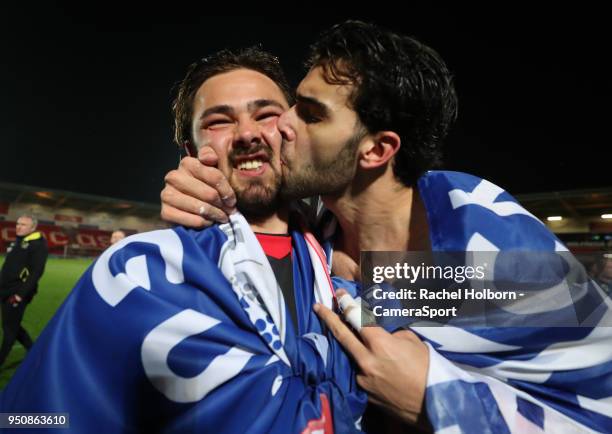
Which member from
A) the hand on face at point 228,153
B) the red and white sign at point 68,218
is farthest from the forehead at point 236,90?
the red and white sign at point 68,218

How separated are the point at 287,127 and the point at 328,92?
0.75 ft

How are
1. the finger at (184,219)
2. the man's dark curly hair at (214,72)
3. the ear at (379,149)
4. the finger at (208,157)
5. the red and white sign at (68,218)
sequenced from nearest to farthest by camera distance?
the finger at (184,219) < the finger at (208,157) < the ear at (379,149) < the man's dark curly hair at (214,72) < the red and white sign at (68,218)

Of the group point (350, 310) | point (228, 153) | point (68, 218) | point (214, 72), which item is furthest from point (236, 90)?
point (68, 218)

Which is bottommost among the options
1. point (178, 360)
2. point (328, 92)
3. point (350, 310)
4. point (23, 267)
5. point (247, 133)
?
point (178, 360)

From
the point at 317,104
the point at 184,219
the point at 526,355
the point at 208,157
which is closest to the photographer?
the point at 526,355

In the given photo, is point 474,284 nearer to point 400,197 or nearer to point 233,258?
point 400,197

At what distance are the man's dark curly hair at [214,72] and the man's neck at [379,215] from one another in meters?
0.66

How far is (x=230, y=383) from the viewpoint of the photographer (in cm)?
94

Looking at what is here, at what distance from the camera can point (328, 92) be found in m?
1.70

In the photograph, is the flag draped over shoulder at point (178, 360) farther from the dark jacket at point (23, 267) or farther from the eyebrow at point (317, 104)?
the dark jacket at point (23, 267)

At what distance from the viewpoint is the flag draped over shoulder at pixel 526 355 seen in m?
1.00

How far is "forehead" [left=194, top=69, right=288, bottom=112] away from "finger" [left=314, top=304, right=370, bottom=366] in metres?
1.00

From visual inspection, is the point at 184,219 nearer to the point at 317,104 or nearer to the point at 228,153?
the point at 228,153

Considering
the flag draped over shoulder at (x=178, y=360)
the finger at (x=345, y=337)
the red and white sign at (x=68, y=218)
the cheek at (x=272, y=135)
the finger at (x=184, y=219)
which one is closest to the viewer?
the flag draped over shoulder at (x=178, y=360)
